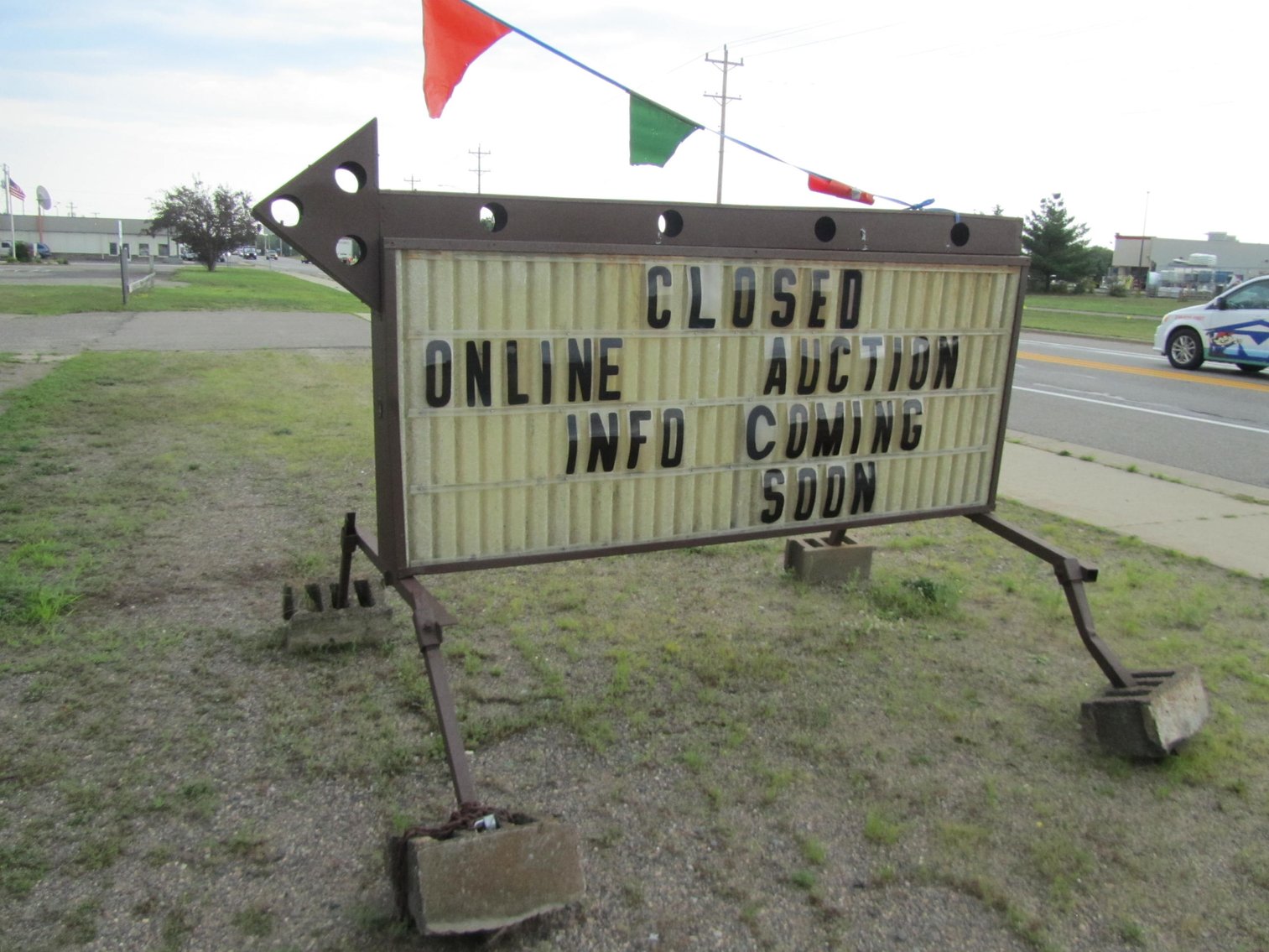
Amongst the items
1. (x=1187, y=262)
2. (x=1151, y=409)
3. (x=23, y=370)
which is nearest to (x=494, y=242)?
(x=1151, y=409)

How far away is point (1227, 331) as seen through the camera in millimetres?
18078

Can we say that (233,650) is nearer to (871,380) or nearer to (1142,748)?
(871,380)

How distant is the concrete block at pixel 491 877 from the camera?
8.96 feet

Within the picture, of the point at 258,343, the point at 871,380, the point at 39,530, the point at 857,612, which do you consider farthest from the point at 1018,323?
the point at 258,343

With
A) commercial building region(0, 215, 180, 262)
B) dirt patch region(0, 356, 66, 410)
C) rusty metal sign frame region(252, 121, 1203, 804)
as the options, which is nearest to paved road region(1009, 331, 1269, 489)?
rusty metal sign frame region(252, 121, 1203, 804)

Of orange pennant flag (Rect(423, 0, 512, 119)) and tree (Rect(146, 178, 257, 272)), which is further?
tree (Rect(146, 178, 257, 272))

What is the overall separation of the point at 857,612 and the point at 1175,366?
53.1 ft

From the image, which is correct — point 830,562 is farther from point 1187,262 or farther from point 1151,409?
point 1187,262

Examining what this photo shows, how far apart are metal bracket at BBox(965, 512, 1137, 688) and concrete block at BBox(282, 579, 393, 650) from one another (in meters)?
2.76

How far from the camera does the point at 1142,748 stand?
388cm

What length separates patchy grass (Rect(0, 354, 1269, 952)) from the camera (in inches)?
119

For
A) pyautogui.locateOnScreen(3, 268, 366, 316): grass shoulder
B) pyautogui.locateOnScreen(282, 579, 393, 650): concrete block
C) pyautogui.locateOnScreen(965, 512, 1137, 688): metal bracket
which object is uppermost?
pyautogui.locateOnScreen(965, 512, 1137, 688): metal bracket

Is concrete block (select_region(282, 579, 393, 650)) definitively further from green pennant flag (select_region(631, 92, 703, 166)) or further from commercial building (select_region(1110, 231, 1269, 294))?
commercial building (select_region(1110, 231, 1269, 294))

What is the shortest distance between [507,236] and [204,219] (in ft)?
203
